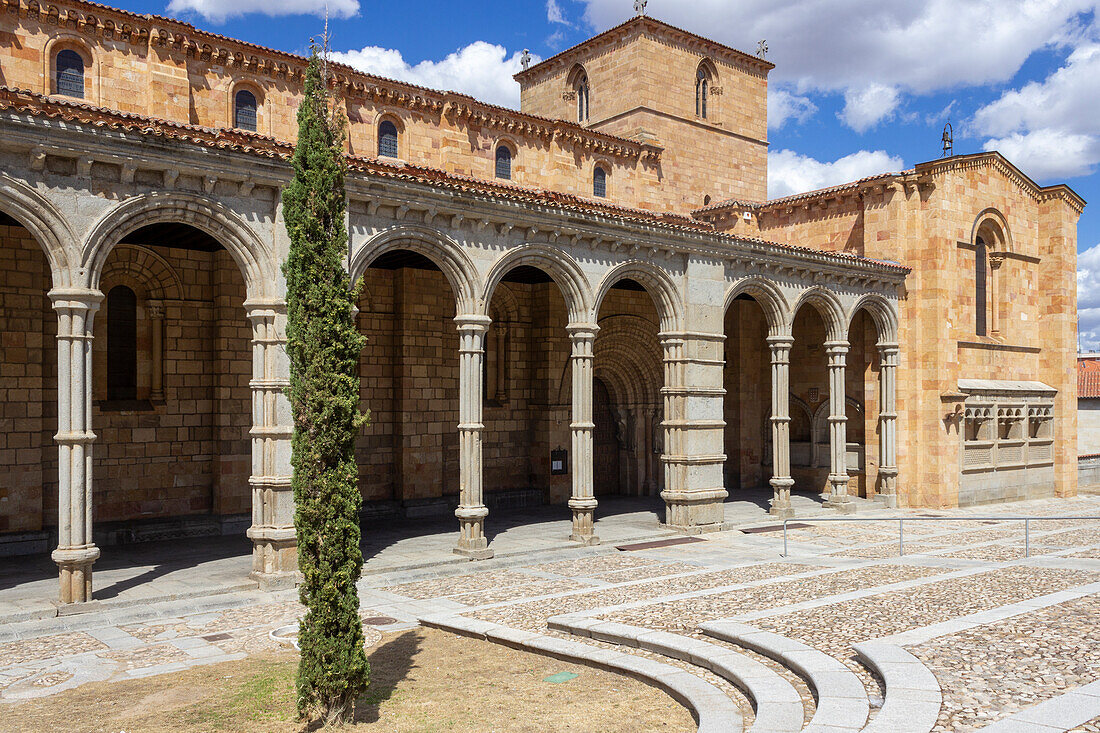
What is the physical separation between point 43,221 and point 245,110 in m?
9.64

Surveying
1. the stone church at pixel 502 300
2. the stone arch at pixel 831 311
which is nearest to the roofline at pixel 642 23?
the stone church at pixel 502 300

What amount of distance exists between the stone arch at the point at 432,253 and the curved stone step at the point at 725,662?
21.9 feet

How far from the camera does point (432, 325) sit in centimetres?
2167

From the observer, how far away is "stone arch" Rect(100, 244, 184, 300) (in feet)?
57.2

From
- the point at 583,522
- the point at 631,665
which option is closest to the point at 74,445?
the point at 631,665

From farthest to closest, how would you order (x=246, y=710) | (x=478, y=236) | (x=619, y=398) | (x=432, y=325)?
(x=619, y=398) → (x=432, y=325) → (x=478, y=236) → (x=246, y=710)

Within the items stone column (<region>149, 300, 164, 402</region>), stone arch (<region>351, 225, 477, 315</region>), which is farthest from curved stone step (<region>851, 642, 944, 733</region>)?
stone column (<region>149, 300, 164, 402</region>)

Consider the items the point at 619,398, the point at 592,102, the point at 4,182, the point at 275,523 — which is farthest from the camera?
the point at 592,102

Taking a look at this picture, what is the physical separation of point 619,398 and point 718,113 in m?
11.5

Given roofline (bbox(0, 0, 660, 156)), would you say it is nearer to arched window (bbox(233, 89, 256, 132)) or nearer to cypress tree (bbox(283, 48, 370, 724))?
arched window (bbox(233, 89, 256, 132))

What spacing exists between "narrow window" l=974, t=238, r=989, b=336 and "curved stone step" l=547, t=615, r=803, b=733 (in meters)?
20.0

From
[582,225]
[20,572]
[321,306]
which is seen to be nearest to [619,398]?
[582,225]

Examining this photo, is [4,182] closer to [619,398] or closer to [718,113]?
[619,398]

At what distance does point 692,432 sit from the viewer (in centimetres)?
1975
